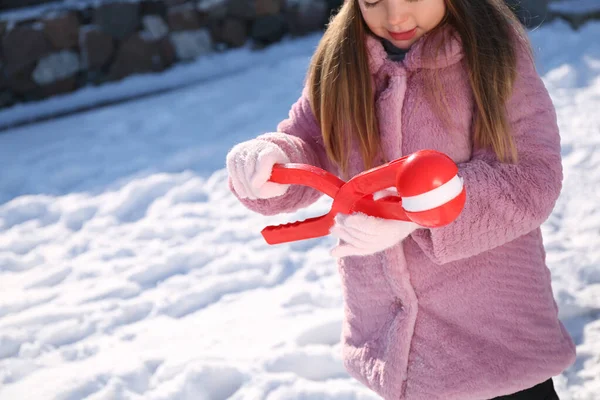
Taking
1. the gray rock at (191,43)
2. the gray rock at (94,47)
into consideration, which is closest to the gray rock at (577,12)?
the gray rock at (191,43)

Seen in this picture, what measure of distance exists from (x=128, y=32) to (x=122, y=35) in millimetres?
44

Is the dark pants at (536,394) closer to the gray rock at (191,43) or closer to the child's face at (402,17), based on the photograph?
the child's face at (402,17)

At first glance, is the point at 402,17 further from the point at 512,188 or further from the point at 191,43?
the point at 191,43

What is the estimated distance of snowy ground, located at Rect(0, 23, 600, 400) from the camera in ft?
6.43

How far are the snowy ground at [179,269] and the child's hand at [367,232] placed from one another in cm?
80

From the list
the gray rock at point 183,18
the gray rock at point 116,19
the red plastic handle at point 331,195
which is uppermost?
the red plastic handle at point 331,195

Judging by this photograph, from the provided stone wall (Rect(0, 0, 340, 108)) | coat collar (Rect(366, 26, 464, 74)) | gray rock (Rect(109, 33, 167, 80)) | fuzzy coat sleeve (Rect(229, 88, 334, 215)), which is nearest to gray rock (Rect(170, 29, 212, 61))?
stone wall (Rect(0, 0, 340, 108))

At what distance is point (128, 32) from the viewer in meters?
4.60

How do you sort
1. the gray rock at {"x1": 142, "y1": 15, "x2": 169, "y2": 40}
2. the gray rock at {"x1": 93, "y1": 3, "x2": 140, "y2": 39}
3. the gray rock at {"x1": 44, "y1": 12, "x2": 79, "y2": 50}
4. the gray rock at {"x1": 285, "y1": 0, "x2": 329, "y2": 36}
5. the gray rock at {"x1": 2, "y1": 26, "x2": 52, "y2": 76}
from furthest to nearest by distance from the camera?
the gray rock at {"x1": 285, "y1": 0, "x2": 329, "y2": 36} → the gray rock at {"x1": 142, "y1": 15, "x2": 169, "y2": 40} → the gray rock at {"x1": 93, "y1": 3, "x2": 140, "y2": 39} → the gray rock at {"x1": 44, "y1": 12, "x2": 79, "y2": 50} → the gray rock at {"x1": 2, "y1": 26, "x2": 52, "y2": 76}

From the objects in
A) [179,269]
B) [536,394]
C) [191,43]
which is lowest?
[191,43]

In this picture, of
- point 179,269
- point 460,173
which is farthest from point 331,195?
point 179,269

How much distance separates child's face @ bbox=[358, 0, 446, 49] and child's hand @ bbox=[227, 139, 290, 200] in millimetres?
284

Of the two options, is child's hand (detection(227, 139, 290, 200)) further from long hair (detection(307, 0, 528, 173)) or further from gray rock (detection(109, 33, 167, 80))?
gray rock (detection(109, 33, 167, 80))

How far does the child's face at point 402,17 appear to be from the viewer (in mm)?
1232
